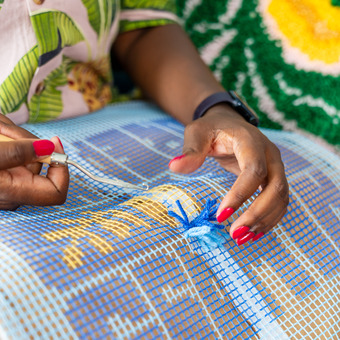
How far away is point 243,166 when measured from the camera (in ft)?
1.89

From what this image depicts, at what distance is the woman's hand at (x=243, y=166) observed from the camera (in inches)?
21.4

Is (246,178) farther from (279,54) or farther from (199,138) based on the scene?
(279,54)

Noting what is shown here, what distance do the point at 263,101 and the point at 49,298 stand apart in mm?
634

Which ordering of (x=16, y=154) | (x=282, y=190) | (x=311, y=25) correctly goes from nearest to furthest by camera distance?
(x=16, y=154) < (x=282, y=190) < (x=311, y=25)

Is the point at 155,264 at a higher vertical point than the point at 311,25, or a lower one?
lower

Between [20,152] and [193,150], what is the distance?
210 mm

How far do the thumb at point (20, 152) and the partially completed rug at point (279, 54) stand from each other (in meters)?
0.55

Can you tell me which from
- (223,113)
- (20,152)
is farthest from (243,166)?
(20,152)

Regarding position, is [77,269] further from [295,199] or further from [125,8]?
[125,8]

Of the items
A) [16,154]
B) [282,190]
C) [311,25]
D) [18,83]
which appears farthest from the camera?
[311,25]

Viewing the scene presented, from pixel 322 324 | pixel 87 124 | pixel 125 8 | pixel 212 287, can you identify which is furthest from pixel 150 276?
pixel 125 8

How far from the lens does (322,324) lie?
557 millimetres

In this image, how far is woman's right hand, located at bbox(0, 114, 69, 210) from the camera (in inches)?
18.8

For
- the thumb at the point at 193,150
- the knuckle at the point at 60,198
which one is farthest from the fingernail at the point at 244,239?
the knuckle at the point at 60,198
